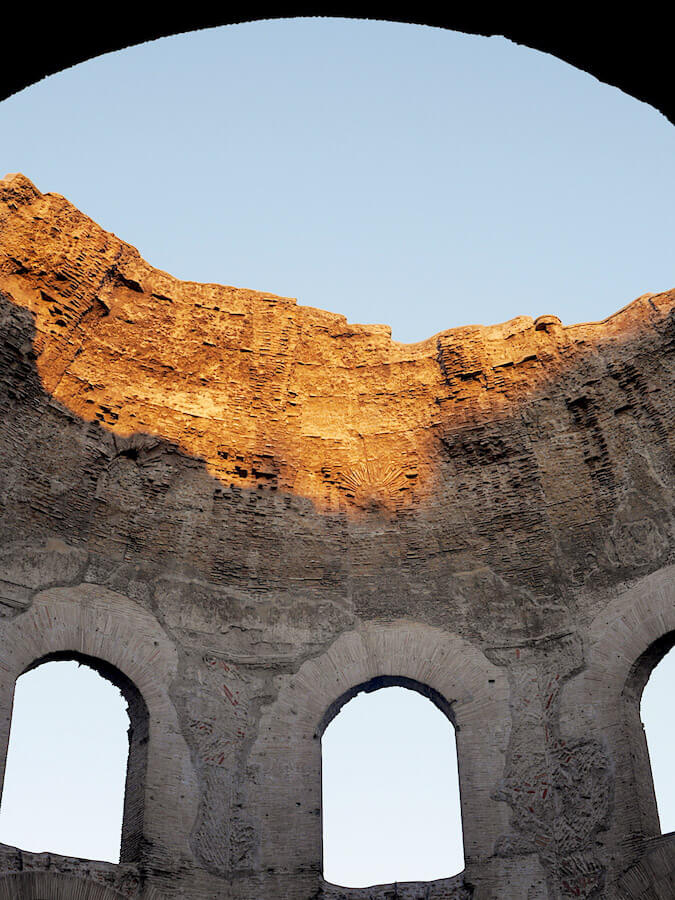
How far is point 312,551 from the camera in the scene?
11258 mm

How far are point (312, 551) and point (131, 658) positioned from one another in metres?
Result: 2.04

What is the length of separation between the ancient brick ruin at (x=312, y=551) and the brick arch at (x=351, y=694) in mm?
21

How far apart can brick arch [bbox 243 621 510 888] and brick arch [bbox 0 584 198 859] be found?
26.4 inches

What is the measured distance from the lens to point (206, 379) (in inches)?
448

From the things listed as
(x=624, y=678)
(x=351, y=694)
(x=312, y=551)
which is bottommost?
(x=624, y=678)

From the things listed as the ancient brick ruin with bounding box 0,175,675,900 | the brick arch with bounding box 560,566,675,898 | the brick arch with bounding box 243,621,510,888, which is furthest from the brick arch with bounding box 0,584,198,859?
the brick arch with bounding box 560,566,675,898

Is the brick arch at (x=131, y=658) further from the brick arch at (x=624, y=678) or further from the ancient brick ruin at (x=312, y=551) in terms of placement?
the brick arch at (x=624, y=678)

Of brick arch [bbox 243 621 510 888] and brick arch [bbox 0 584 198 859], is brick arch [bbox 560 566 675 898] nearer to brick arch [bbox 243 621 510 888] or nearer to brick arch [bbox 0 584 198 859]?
brick arch [bbox 243 621 510 888]

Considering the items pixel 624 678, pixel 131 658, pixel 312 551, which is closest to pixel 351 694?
pixel 312 551

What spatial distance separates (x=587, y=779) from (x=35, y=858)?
176 inches

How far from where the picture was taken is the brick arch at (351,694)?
9859 mm

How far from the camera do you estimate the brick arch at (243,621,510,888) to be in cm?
986

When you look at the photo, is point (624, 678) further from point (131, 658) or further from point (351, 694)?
point (131, 658)

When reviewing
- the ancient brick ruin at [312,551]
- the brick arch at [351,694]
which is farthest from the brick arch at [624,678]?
the brick arch at [351,694]
